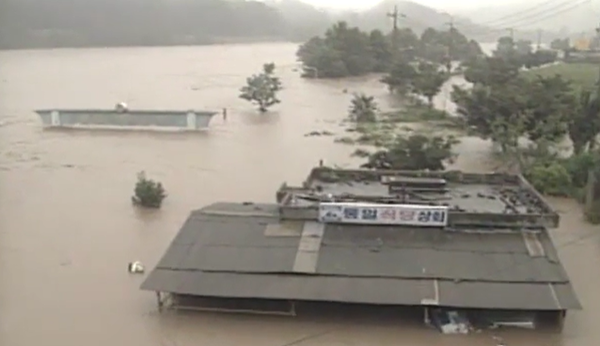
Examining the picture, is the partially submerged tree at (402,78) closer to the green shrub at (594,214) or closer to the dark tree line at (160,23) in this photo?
the dark tree line at (160,23)

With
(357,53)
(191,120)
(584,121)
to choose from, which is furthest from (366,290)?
(357,53)

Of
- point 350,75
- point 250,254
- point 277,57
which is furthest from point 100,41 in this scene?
point 250,254

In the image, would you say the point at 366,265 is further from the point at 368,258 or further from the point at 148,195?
the point at 148,195

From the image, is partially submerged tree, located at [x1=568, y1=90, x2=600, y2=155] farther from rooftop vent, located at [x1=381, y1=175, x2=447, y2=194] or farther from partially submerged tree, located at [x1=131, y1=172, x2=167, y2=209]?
partially submerged tree, located at [x1=131, y1=172, x2=167, y2=209]

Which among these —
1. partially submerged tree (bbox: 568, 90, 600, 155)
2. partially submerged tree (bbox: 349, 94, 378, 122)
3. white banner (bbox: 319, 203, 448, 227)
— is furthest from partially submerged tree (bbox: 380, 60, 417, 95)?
white banner (bbox: 319, 203, 448, 227)

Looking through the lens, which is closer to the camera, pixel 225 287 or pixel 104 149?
pixel 225 287

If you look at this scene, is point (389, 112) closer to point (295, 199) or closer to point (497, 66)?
point (497, 66)
